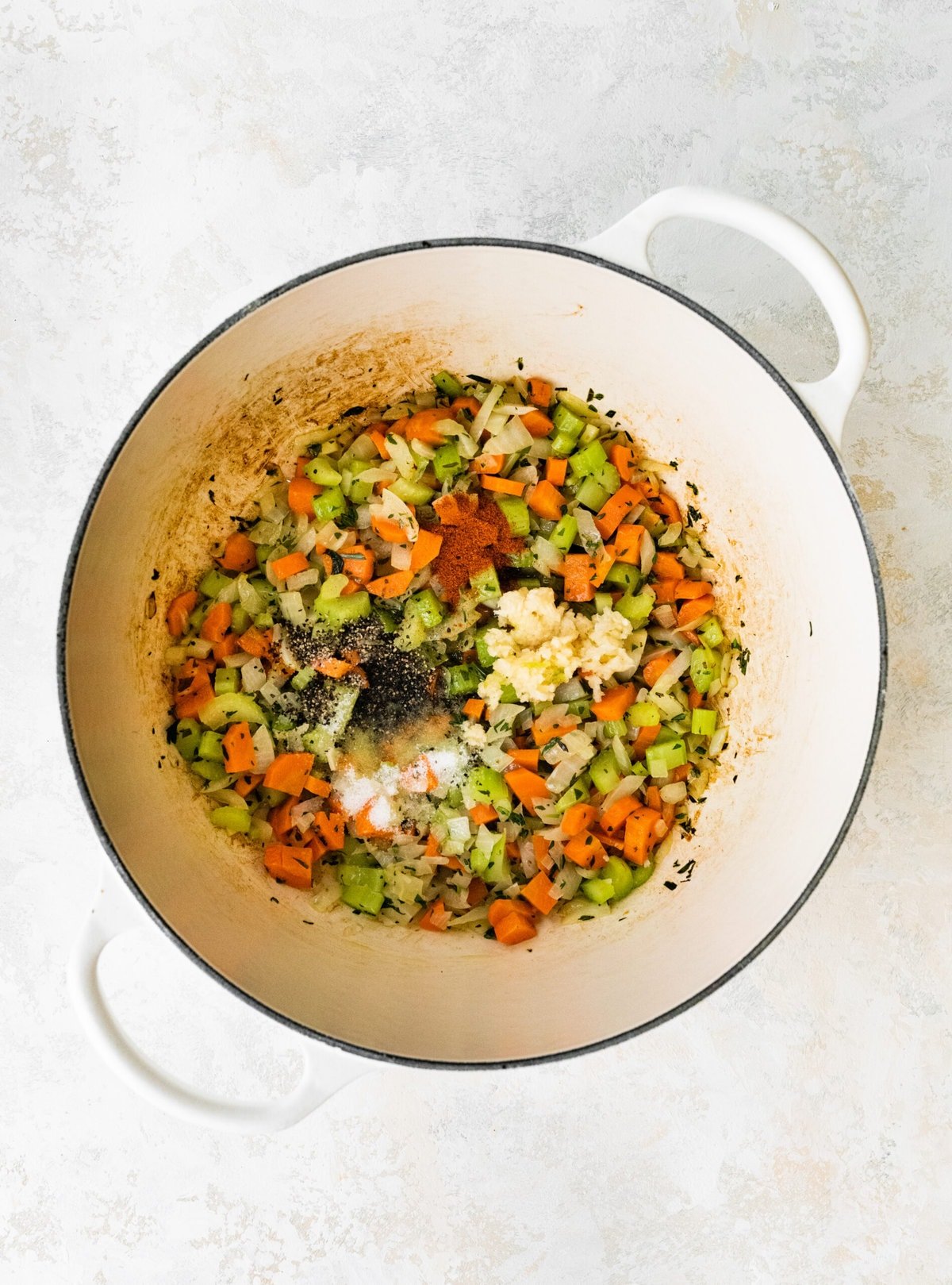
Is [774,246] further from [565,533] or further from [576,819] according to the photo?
[576,819]

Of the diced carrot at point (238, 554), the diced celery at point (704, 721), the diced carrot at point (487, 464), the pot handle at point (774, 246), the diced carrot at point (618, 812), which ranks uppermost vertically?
the pot handle at point (774, 246)

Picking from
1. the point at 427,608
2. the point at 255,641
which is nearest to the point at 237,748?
the point at 255,641

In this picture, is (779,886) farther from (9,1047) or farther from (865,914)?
(9,1047)

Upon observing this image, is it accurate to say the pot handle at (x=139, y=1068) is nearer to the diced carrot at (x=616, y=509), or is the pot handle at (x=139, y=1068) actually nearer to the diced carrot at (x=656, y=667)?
the diced carrot at (x=656, y=667)

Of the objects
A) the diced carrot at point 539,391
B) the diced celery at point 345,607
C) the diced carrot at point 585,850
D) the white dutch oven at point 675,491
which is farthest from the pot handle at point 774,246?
the diced carrot at point 585,850

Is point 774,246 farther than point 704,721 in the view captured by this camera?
No

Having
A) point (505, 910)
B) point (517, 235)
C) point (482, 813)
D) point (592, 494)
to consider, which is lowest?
point (505, 910)

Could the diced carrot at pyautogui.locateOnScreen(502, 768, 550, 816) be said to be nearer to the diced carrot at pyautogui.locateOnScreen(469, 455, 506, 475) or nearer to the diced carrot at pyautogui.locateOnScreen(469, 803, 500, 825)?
the diced carrot at pyautogui.locateOnScreen(469, 803, 500, 825)
